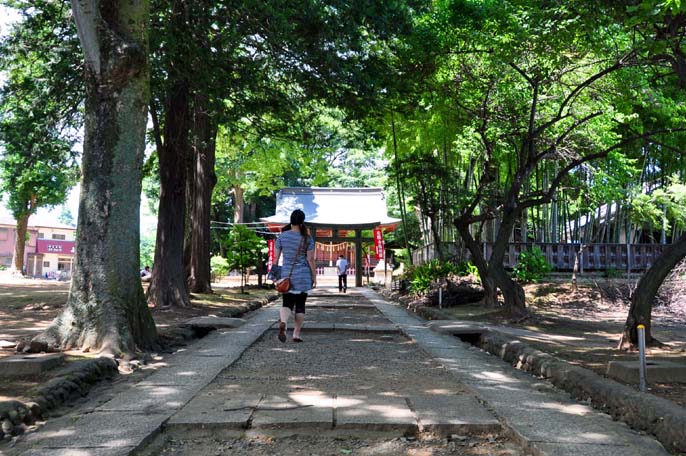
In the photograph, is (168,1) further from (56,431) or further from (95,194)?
(56,431)

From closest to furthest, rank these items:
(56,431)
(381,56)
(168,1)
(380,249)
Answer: (56,431)
(168,1)
(381,56)
(380,249)

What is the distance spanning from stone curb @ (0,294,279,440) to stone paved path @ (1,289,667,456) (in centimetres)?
15

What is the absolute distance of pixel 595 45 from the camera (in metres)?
8.59

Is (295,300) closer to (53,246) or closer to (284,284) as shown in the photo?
(284,284)

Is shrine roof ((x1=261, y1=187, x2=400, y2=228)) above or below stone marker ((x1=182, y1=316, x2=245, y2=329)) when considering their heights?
above

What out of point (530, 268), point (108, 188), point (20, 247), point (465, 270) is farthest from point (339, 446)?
point (20, 247)

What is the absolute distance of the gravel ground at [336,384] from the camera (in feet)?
11.2

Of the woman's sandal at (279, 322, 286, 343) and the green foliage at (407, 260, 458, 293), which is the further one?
the green foliage at (407, 260, 458, 293)

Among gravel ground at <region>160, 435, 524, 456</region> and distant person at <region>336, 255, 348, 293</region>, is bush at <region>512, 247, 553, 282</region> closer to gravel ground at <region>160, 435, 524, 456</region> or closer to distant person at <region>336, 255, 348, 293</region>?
distant person at <region>336, 255, 348, 293</region>

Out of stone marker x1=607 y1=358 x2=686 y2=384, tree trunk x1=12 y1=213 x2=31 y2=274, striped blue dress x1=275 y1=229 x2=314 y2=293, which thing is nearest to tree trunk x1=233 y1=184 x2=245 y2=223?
tree trunk x1=12 y1=213 x2=31 y2=274

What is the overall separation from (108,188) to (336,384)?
10.9ft

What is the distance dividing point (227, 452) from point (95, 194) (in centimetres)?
403

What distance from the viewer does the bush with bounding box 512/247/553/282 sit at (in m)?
18.2

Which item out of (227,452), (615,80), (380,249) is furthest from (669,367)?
(380,249)
